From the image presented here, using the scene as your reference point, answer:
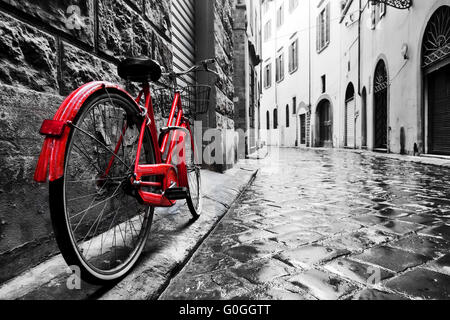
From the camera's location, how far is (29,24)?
1.55 metres

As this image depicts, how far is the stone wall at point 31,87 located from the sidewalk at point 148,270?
0.30 feet

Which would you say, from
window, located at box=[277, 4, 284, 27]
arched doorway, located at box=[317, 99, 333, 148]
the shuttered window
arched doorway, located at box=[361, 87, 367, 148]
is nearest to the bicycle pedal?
the shuttered window

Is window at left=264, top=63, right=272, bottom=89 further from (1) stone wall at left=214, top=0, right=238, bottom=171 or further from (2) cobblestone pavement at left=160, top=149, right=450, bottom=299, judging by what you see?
(2) cobblestone pavement at left=160, top=149, right=450, bottom=299

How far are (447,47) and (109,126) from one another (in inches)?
315

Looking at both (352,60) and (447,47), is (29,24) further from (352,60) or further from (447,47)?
(352,60)

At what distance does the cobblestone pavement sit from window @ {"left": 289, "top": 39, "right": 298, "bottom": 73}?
19625 mm

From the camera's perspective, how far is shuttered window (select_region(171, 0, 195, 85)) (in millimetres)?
4125

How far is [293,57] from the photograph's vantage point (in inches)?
883

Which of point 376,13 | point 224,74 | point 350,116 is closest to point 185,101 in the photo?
point 224,74

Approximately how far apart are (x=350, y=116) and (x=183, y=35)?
39.4ft

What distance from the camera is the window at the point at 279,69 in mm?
24720

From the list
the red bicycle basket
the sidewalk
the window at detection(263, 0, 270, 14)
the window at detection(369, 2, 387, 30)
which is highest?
the window at detection(263, 0, 270, 14)

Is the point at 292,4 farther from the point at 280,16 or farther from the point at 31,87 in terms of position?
the point at 31,87
